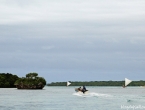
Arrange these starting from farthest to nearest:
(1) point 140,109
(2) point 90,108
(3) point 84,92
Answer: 1. (3) point 84,92
2. (2) point 90,108
3. (1) point 140,109

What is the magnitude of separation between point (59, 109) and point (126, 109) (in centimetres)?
1106

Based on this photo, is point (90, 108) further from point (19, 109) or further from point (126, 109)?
point (19, 109)

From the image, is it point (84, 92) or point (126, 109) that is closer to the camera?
point (126, 109)

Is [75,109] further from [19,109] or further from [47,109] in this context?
[19,109]

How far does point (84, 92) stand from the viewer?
126 metres

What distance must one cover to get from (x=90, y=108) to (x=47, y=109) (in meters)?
7.59

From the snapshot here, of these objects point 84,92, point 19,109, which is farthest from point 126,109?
point 84,92

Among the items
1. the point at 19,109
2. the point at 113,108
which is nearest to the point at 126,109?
the point at 113,108

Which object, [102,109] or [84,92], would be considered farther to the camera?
[84,92]

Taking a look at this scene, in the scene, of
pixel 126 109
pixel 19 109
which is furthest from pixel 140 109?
pixel 19 109

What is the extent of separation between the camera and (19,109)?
71.8m

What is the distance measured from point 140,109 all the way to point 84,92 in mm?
58369

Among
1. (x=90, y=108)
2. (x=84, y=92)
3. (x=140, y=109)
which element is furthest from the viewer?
(x=84, y=92)

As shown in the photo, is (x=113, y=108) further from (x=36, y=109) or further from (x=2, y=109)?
(x=2, y=109)
